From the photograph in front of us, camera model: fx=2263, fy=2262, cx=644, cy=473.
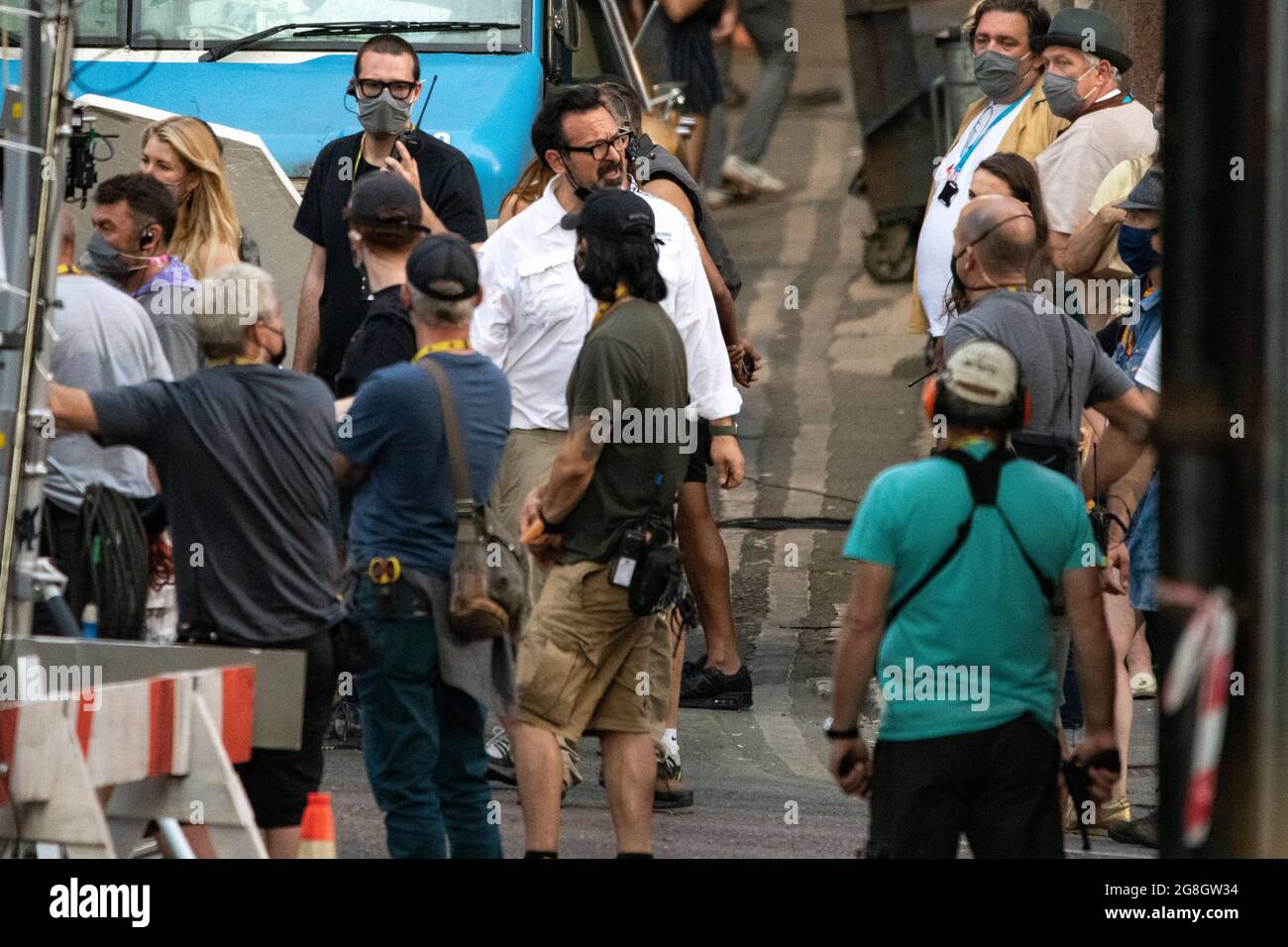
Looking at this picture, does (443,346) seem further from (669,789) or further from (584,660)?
(669,789)

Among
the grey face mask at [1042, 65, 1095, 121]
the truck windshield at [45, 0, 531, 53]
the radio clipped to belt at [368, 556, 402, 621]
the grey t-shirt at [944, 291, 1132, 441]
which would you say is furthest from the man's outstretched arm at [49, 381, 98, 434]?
the grey face mask at [1042, 65, 1095, 121]

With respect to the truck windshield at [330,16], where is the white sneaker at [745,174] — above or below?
above

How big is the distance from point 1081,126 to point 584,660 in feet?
11.1

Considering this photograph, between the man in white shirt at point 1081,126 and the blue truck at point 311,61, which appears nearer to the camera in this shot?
the man in white shirt at point 1081,126

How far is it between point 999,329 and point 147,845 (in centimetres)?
258

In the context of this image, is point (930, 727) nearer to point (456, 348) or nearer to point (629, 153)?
point (456, 348)

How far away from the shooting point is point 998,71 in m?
8.52

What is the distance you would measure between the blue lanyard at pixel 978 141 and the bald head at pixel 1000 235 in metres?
1.99

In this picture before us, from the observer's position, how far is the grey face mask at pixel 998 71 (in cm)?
852

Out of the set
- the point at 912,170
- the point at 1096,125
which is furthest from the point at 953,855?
the point at 912,170

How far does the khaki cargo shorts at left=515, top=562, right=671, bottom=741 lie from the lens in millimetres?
5945

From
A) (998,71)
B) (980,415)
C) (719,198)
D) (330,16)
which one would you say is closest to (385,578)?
(980,415)

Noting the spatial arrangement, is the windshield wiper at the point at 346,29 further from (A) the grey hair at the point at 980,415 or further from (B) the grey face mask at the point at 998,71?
(A) the grey hair at the point at 980,415

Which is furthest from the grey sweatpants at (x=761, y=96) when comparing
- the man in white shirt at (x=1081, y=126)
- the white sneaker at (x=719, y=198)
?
the man in white shirt at (x=1081, y=126)
